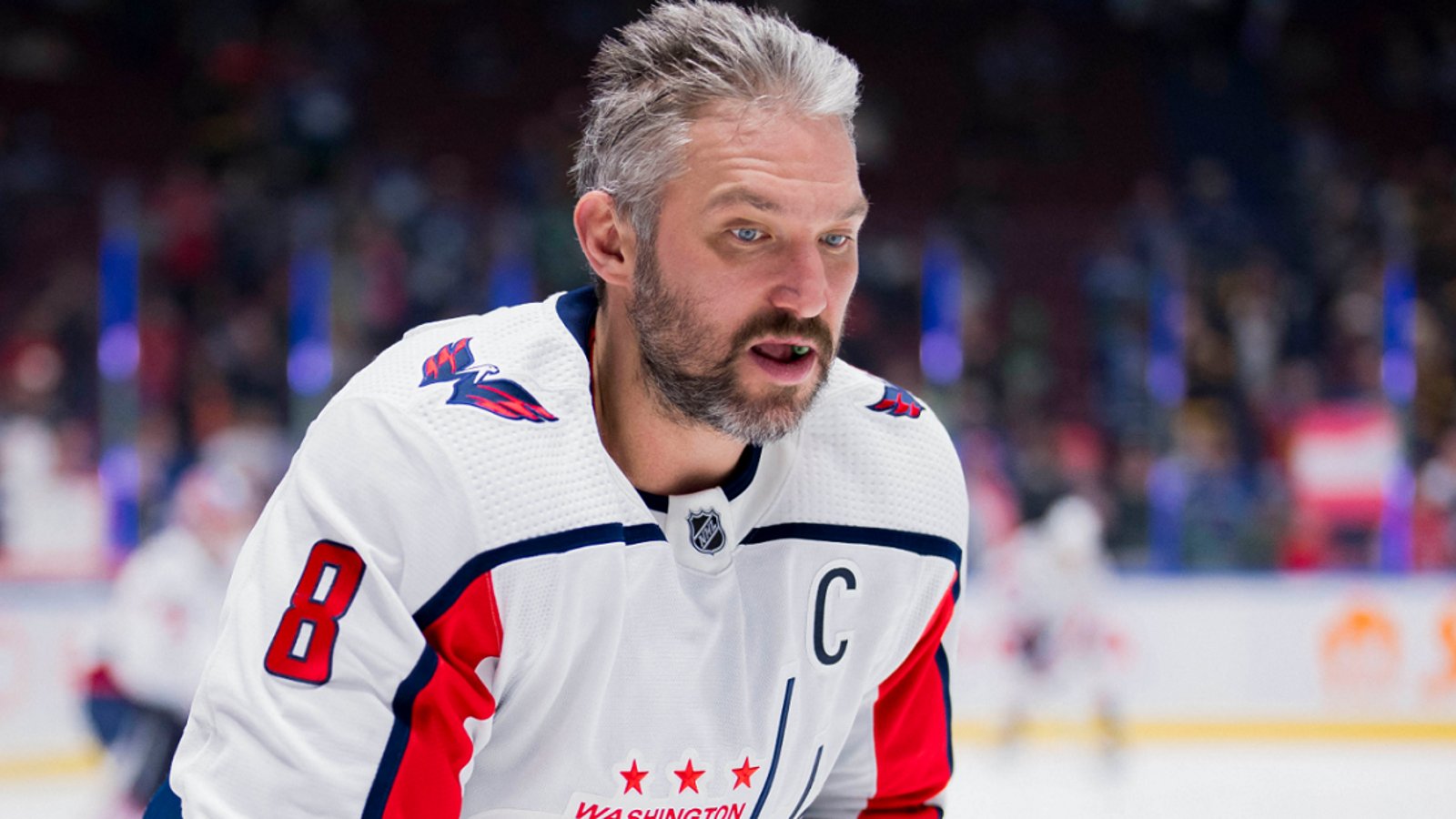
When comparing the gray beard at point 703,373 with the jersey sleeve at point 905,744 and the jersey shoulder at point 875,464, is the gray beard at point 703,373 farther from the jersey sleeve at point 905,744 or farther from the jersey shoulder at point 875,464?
the jersey sleeve at point 905,744

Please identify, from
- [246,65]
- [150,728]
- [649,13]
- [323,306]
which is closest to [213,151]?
[246,65]

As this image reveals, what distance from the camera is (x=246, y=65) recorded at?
9.48 m

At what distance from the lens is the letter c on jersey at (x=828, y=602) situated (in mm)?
1549

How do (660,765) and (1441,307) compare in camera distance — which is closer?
(660,765)

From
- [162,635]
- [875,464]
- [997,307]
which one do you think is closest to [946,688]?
[875,464]

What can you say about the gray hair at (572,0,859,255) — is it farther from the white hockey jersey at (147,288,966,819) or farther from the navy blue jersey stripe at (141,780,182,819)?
the navy blue jersey stripe at (141,780,182,819)

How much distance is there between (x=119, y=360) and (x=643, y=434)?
592 cm

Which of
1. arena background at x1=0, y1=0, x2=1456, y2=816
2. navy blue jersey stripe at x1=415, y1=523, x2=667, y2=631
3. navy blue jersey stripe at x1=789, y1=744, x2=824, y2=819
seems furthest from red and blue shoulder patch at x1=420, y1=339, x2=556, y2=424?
arena background at x1=0, y1=0, x2=1456, y2=816

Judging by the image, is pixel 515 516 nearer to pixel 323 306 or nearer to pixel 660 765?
pixel 660 765

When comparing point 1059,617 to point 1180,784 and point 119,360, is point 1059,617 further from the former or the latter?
point 119,360

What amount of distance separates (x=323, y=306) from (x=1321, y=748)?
507 centimetres

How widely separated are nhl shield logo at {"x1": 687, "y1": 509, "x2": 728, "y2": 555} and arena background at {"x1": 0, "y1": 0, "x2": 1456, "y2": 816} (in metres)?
3.96

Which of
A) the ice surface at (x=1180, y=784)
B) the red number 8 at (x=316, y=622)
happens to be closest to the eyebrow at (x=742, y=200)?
the red number 8 at (x=316, y=622)

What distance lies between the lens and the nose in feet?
4.50
